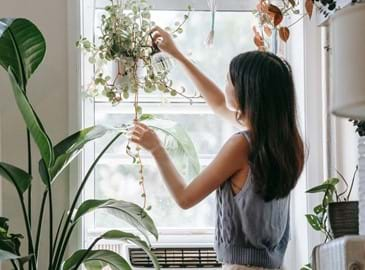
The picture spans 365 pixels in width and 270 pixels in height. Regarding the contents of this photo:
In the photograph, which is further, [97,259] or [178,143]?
[178,143]

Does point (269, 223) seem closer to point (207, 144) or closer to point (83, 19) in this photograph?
point (207, 144)

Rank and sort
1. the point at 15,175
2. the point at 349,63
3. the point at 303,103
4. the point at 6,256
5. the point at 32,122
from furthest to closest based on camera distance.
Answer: the point at 303,103
the point at 15,175
the point at 32,122
the point at 6,256
the point at 349,63

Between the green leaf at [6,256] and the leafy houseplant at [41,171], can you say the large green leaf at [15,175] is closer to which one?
the leafy houseplant at [41,171]

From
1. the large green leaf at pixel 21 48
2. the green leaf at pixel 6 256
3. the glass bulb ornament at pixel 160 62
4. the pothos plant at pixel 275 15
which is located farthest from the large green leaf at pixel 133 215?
the pothos plant at pixel 275 15

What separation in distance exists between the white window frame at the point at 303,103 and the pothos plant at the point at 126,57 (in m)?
0.06

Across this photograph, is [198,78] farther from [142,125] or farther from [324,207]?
[324,207]

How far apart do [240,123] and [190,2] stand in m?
0.60

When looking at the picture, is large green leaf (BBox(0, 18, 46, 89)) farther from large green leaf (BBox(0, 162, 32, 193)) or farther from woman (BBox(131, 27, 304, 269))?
woman (BBox(131, 27, 304, 269))

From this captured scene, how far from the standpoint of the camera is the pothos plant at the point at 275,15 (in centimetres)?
233

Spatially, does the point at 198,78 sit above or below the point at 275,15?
below

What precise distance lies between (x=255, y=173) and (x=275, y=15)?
2.09 ft

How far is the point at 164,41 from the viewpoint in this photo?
234cm

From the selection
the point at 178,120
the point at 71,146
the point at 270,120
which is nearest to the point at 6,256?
the point at 71,146

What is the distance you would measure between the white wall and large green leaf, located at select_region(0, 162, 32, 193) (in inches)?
14.9
